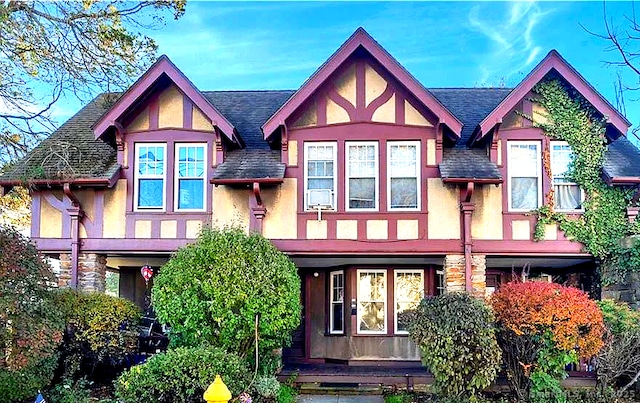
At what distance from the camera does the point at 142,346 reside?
1462 centimetres

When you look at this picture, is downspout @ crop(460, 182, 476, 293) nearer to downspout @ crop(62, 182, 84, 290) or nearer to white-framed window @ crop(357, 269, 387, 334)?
white-framed window @ crop(357, 269, 387, 334)

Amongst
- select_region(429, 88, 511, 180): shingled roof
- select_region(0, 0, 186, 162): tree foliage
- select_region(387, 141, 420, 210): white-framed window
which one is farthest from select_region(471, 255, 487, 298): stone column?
select_region(0, 0, 186, 162): tree foliage

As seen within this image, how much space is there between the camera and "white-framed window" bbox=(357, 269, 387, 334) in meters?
15.6

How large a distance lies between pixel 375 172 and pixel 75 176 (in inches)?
258

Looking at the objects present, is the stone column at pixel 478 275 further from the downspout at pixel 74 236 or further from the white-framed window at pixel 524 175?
the downspout at pixel 74 236

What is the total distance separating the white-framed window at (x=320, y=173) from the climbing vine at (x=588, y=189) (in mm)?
4533

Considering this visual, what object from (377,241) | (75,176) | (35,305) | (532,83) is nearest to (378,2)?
(532,83)

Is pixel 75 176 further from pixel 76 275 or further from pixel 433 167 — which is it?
pixel 433 167

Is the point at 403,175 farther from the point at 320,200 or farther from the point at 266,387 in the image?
the point at 266,387

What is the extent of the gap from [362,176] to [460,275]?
303 cm

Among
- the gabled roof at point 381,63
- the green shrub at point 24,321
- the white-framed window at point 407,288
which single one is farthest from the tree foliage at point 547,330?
the green shrub at point 24,321

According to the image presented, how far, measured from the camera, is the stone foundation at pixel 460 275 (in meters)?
13.5

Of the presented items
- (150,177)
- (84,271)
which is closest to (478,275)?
(150,177)

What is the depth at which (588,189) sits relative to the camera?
13.6 meters
